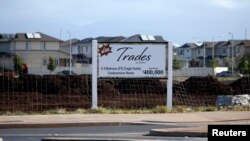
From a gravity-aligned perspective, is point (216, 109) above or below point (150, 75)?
below

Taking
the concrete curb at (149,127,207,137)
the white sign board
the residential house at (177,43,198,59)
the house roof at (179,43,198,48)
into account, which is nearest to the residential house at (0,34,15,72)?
the residential house at (177,43,198,59)

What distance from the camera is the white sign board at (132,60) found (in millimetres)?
21156

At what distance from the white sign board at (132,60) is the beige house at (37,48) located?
75.9 metres

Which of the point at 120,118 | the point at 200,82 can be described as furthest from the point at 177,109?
the point at 200,82

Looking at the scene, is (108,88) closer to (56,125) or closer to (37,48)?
(56,125)

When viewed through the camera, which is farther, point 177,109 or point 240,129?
point 177,109

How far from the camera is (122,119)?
17562 millimetres

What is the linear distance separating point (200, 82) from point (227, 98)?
10906mm

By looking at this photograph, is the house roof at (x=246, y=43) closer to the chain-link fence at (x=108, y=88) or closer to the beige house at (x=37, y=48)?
the beige house at (x=37, y=48)

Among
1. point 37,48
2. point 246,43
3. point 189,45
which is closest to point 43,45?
point 37,48

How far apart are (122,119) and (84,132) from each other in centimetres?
277

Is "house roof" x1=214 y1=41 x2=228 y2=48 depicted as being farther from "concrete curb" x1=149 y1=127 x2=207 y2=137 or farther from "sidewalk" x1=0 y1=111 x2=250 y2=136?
"concrete curb" x1=149 y1=127 x2=207 y2=137

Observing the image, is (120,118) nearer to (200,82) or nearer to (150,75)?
(150,75)

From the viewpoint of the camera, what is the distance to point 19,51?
333 feet
